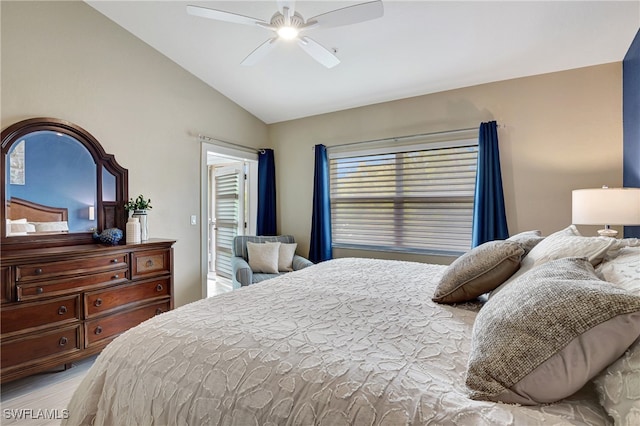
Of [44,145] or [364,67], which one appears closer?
[44,145]

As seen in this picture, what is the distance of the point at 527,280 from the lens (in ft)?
3.29

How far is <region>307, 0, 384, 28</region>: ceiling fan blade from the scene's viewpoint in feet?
6.02

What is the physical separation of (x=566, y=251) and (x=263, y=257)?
9.74 ft

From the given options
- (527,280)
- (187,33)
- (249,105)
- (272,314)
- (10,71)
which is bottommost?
(272,314)

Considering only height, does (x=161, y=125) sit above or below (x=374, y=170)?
above

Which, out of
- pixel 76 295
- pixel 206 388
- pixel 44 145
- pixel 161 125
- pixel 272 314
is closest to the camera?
pixel 206 388

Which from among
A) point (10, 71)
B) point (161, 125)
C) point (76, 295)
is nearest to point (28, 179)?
point (10, 71)

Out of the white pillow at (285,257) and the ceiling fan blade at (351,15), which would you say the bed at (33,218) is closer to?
the white pillow at (285,257)

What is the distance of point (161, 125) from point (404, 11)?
8.54 ft

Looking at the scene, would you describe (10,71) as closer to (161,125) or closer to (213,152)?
(161,125)

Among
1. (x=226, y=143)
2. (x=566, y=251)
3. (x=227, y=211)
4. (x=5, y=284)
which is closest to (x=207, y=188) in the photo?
(x=226, y=143)

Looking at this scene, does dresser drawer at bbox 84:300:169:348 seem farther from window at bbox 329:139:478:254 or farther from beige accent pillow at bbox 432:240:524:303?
beige accent pillow at bbox 432:240:524:303

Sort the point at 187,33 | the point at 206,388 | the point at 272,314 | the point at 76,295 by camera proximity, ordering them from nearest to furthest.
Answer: the point at 206,388 → the point at 272,314 → the point at 76,295 → the point at 187,33

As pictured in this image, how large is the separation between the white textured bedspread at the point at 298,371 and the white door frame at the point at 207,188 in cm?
247
